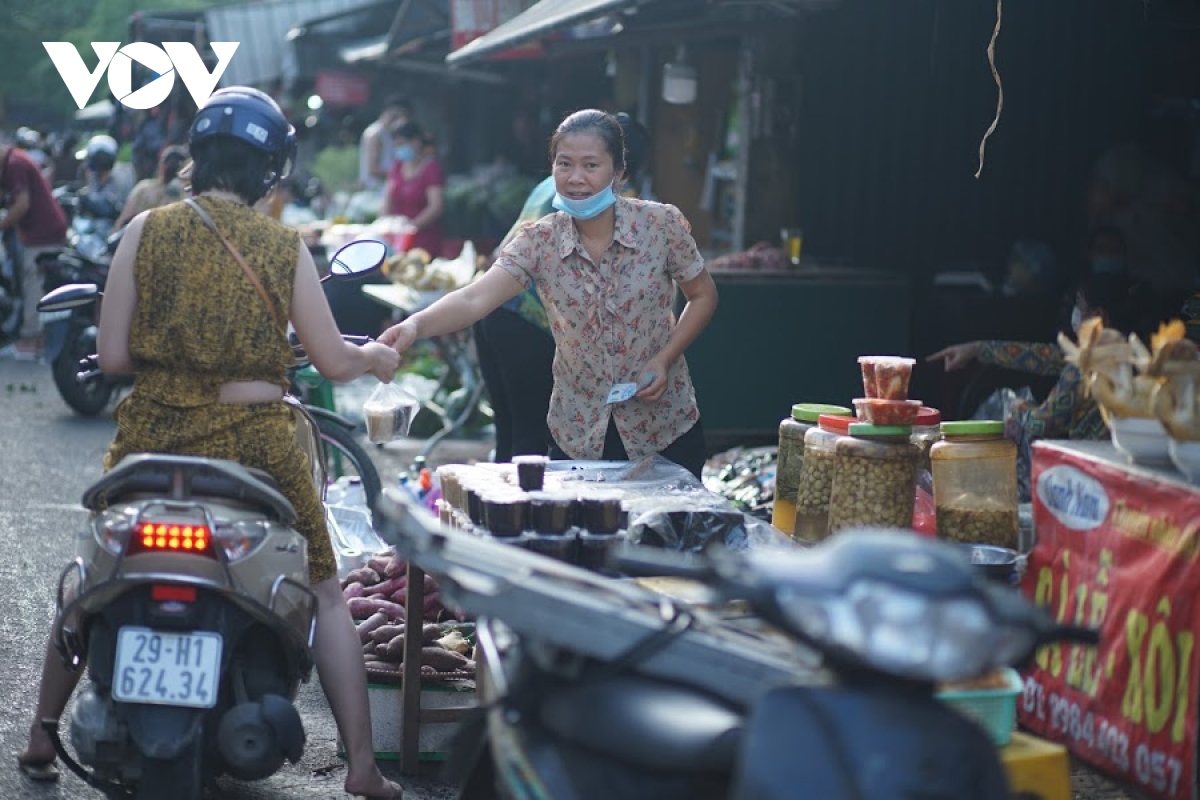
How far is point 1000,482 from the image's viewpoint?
462 centimetres

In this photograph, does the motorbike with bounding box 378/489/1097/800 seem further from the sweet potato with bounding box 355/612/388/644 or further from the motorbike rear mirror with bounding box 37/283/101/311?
the motorbike rear mirror with bounding box 37/283/101/311

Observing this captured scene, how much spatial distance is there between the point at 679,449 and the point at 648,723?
2710 millimetres

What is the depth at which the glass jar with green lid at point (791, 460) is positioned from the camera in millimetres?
5095

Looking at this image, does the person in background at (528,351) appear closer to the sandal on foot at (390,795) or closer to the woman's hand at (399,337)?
the woman's hand at (399,337)

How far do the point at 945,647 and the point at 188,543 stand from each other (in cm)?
222

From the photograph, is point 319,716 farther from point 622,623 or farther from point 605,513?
point 622,623

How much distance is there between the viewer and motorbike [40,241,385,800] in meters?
3.84

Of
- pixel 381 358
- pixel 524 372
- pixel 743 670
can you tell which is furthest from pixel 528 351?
pixel 743 670

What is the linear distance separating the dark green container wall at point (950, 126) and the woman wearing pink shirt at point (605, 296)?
4405 millimetres

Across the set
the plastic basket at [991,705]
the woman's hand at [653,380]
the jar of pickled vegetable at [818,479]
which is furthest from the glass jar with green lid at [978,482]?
the plastic basket at [991,705]

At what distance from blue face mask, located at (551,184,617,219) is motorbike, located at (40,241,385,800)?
148 cm

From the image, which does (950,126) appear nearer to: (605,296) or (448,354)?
(448,354)

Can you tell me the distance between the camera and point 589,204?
502 centimetres

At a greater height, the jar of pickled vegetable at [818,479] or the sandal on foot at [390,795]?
the jar of pickled vegetable at [818,479]
